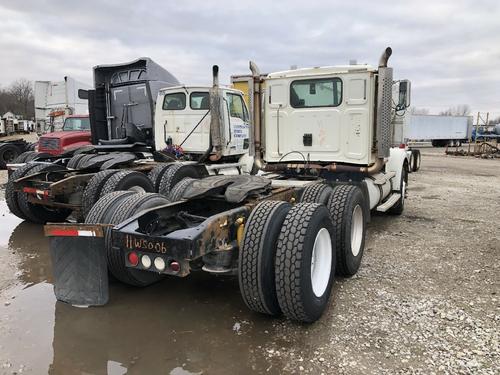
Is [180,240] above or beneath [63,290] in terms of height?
above

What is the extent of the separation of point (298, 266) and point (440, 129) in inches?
1680

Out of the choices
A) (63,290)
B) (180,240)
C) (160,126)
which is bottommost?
(63,290)

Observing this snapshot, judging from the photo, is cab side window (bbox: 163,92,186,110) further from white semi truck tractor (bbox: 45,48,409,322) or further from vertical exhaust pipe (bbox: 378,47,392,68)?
vertical exhaust pipe (bbox: 378,47,392,68)

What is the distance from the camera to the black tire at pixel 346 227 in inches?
189

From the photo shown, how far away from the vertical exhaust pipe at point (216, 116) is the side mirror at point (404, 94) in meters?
3.50

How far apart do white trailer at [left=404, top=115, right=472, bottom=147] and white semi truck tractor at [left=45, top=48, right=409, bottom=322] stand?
3389 centimetres

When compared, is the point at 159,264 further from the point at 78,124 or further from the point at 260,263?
the point at 78,124

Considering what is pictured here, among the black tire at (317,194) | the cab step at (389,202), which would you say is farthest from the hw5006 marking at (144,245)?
the cab step at (389,202)

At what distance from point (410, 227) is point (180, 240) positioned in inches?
223

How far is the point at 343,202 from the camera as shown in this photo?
5020 millimetres

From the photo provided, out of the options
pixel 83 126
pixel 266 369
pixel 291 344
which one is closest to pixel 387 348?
pixel 291 344

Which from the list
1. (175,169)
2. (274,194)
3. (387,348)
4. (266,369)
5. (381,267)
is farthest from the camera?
(175,169)

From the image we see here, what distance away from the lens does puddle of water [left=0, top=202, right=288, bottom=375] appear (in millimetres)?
3236

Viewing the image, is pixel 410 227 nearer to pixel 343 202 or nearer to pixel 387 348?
pixel 343 202
